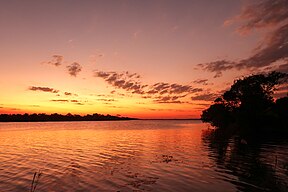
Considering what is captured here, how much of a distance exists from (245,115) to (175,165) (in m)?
64.2

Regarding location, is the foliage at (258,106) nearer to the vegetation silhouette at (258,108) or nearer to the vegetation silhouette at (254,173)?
the vegetation silhouette at (258,108)

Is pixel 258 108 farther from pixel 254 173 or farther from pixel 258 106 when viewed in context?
pixel 254 173

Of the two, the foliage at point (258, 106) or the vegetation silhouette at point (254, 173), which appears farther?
the foliage at point (258, 106)

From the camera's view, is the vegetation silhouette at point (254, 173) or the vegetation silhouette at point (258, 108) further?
the vegetation silhouette at point (258, 108)

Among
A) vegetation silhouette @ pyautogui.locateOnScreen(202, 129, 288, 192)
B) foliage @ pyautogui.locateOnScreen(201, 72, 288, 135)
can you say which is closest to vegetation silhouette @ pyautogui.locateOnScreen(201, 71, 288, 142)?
foliage @ pyautogui.locateOnScreen(201, 72, 288, 135)

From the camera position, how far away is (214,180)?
2409 centimetres

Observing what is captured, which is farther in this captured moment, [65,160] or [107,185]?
[65,160]

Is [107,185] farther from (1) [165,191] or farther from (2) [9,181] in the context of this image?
(2) [9,181]

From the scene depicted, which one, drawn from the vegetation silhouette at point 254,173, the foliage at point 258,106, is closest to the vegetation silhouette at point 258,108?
the foliage at point 258,106

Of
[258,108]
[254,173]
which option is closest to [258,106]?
[258,108]

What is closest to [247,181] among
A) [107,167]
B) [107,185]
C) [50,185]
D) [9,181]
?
[107,185]

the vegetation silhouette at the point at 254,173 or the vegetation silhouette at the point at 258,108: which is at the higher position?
the vegetation silhouette at the point at 258,108

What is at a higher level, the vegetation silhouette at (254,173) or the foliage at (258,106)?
the foliage at (258,106)

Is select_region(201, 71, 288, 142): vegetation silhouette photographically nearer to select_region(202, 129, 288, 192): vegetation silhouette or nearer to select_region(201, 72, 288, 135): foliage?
select_region(201, 72, 288, 135): foliage
